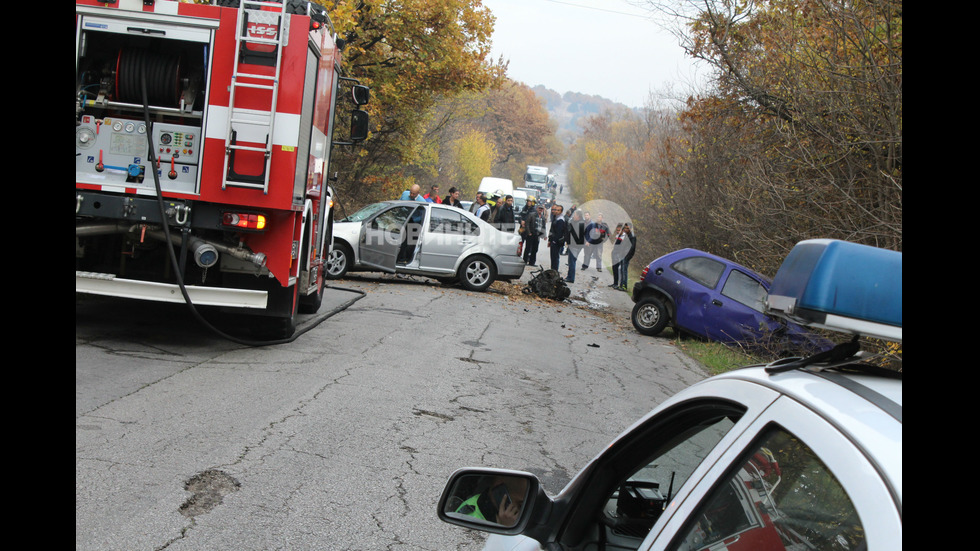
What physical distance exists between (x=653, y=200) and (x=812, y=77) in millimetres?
12815

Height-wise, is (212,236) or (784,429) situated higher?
(784,429)

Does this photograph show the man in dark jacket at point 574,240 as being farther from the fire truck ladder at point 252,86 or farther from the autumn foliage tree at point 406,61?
the fire truck ladder at point 252,86

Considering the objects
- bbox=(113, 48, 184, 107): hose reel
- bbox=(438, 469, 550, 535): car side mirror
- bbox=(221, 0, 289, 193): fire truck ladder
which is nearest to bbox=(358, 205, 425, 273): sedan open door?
bbox=(113, 48, 184, 107): hose reel

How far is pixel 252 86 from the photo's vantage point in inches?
301

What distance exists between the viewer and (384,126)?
88.9 ft

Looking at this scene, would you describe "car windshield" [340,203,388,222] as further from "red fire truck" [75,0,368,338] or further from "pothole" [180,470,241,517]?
"pothole" [180,470,241,517]

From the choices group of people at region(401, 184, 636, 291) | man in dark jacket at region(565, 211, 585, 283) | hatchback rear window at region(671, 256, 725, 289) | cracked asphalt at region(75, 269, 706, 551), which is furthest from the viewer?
man in dark jacket at region(565, 211, 585, 283)

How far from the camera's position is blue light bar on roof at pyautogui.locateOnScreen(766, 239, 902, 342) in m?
1.46

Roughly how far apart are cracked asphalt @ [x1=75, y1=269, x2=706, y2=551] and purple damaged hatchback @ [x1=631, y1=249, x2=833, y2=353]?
1523mm

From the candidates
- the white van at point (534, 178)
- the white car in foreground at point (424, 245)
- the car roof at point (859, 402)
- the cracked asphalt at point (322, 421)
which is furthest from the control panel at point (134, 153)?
the white van at point (534, 178)
